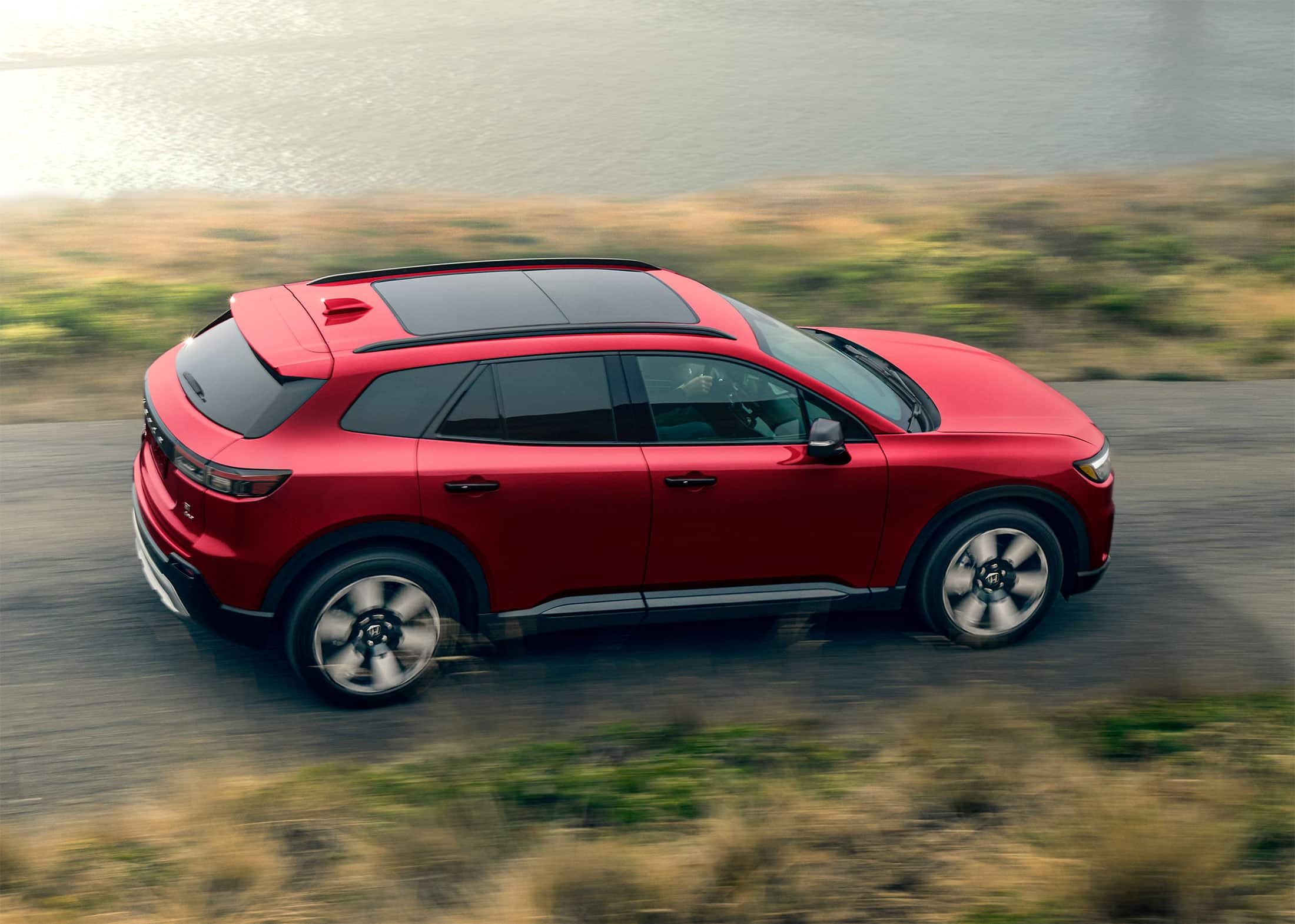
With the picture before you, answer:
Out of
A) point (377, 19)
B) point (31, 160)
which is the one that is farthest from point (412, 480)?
point (377, 19)

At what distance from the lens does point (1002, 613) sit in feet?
19.6

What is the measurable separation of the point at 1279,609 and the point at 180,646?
536 cm

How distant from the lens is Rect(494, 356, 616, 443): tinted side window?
17.3 ft

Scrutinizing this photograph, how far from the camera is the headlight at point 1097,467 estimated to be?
5.88m

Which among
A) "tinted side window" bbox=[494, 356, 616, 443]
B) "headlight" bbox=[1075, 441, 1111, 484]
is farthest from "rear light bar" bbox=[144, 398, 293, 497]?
"headlight" bbox=[1075, 441, 1111, 484]

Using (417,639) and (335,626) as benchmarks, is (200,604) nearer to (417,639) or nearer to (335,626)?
(335,626)

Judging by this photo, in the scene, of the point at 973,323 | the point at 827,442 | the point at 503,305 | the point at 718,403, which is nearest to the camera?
the point at 827,442

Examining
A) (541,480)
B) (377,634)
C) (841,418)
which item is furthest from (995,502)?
(377,634)

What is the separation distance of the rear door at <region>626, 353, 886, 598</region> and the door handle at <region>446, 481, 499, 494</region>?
65cm

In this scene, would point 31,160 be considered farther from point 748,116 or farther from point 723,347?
point 723,347

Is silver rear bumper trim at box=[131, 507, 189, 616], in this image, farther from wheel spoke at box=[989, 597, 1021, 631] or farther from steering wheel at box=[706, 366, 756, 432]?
wheel spoke at box=[989, 597, 1021, 631]

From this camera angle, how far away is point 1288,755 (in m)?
5.18

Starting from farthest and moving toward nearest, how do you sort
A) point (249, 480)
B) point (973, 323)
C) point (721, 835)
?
point (973, 323) < point (249, 480) < point (721, 835)

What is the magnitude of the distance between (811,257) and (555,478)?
806 centimetres
